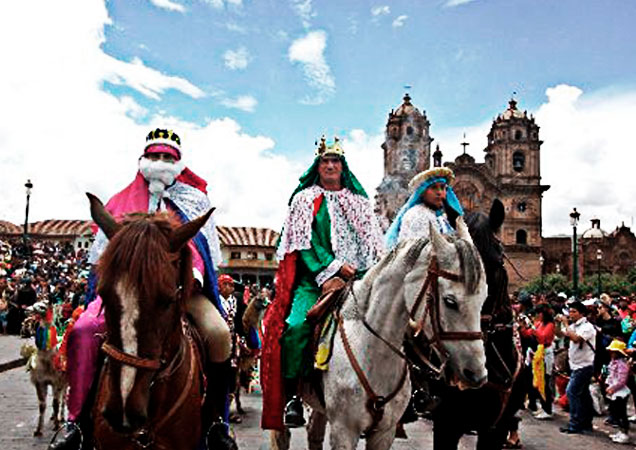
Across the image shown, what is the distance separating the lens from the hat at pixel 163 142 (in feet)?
14.1

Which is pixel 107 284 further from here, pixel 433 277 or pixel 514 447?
pixel 514 447

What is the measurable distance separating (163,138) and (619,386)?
9.10 metres

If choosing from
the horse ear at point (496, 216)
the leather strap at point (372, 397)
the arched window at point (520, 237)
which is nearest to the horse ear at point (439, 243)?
the leather strap at point (372, 397)

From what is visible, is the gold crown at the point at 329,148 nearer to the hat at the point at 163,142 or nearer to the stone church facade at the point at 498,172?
the hat at the point at 163,142

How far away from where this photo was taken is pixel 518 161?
75.4m

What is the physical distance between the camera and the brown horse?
2529mm

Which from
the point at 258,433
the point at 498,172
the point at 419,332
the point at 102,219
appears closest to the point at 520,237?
the point at 498,172

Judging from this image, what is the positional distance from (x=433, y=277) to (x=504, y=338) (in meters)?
1.63

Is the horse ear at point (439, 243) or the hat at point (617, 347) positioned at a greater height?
the horse ear at point (439, 243)

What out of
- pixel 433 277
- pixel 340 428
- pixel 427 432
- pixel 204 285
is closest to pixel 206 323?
pixel 204 285

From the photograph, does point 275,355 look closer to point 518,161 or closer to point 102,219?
point 102,219

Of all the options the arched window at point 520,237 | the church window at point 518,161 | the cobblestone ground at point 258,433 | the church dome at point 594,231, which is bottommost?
the cobblestone ground at point 258,433

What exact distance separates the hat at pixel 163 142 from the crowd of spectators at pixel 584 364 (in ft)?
23.4

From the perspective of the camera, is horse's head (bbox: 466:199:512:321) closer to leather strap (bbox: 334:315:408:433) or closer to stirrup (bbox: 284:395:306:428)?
leather strap (bbox: 334:315:408:433)
